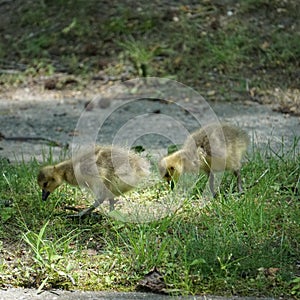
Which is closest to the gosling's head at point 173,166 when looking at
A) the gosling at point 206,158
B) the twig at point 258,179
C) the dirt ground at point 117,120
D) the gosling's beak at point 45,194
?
the gosling at point 206,158

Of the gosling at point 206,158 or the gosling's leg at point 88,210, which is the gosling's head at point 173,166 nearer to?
the gosling at point 206,158

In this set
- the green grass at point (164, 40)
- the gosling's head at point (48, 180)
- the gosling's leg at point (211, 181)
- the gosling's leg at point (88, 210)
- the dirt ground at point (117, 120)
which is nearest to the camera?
the gosling's leg at point (88, 210)

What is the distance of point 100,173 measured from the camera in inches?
167

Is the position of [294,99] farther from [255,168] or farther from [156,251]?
[156,251]

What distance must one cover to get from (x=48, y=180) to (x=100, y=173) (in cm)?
35

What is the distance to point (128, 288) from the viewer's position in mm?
3459

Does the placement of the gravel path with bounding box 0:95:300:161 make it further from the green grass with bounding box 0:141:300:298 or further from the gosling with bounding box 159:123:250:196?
the green grass with bounding box 0:141:300:298

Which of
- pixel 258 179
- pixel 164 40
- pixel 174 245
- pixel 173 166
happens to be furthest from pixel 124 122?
pixel 174 245

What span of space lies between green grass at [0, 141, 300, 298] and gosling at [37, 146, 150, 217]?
125 millimetres

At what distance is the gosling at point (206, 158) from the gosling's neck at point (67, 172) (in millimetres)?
581

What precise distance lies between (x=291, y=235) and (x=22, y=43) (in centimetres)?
617

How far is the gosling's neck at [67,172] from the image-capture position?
4.39 metres

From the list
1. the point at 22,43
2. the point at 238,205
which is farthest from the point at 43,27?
the point at 238,205

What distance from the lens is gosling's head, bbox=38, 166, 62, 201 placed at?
171 inches
